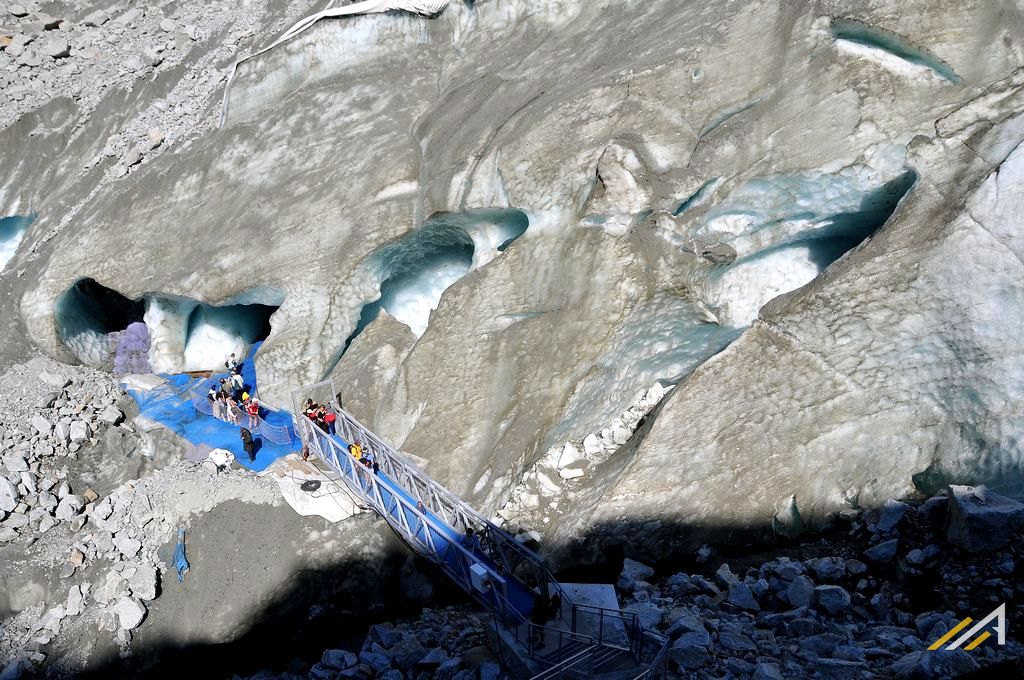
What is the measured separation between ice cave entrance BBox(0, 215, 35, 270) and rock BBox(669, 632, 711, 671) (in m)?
19.4

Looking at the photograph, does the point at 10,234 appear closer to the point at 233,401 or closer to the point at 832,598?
the point at 233,401

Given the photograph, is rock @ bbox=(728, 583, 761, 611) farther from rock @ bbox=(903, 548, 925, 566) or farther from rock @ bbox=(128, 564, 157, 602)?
rock @ bbox=(128, 564, 157, 602)

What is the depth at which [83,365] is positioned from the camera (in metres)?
18.0

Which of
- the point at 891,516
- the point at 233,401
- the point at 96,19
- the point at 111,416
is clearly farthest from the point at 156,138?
the point at 891,516

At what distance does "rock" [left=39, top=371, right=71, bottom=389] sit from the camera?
55.7 ft

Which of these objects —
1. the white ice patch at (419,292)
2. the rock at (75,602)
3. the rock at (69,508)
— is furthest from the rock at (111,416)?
the white ice patch at (419,292)

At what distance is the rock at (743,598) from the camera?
8445 millimetres

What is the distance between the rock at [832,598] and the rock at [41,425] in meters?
13.7


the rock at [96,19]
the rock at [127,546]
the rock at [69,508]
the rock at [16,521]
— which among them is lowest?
the rock at [127,546]

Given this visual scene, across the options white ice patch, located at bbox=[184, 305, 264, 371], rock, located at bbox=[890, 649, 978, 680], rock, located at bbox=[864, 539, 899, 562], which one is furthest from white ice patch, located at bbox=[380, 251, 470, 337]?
rock, located at bbox=[890, 649, 978, 680]

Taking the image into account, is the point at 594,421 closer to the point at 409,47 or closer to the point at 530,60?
the point at 530,60

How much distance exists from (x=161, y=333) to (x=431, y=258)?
20.4 ft

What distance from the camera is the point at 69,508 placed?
14.4 metres

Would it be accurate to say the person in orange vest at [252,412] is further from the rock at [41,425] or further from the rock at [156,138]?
the rock at [156,138]
